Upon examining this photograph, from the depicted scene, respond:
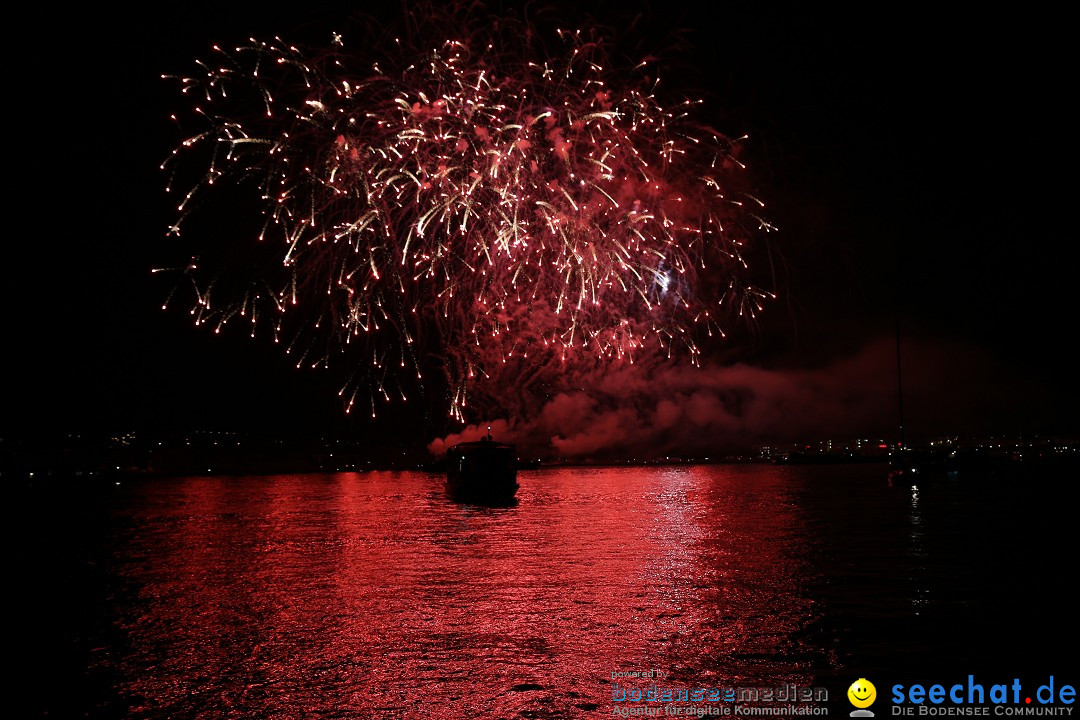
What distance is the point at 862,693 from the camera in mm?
9156

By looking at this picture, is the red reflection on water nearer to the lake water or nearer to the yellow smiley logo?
the lake water

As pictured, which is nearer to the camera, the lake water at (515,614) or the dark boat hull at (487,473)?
the lake water at (515,614)

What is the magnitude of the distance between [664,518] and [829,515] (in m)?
7.07

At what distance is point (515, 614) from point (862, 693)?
5.81 metres

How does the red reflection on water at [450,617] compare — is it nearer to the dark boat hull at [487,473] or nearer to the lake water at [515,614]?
the lake water at [515,614]

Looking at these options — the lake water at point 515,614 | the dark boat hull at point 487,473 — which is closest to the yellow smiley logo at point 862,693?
the lake water at point 515,614

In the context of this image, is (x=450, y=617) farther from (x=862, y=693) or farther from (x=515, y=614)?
(x=862, y=693)

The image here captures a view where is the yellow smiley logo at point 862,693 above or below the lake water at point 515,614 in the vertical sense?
above

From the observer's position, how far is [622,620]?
1295 centimetres

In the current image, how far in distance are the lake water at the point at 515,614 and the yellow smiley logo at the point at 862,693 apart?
0.14m

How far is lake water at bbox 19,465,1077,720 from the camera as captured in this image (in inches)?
376

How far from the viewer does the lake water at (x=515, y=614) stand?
9555 millimetres

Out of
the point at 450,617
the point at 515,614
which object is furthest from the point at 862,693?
the point at 450,617

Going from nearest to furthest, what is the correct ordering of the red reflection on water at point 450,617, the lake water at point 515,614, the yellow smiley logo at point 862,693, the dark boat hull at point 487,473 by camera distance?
1. the yellow smiley logo at point 862,693
2. the red reflection on water at point 450,617
3. the lake water at point 515,614
4. the dark boat hull at point 487,473
